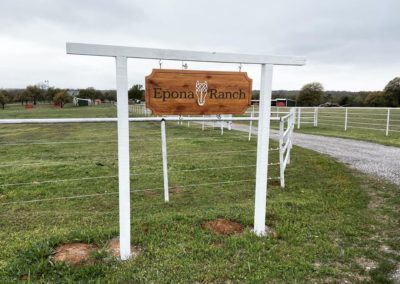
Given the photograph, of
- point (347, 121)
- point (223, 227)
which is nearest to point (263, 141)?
point (223, 227)

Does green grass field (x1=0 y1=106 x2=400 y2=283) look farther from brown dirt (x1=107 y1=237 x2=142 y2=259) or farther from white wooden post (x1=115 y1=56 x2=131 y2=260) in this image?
white wooden post (x1=115 y1=56 x2=131 y2=260)

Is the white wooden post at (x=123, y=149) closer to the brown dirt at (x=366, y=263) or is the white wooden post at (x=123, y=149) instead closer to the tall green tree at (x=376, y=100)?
the brown dirt at (x=366, y=263)

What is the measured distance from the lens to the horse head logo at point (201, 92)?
3.01m

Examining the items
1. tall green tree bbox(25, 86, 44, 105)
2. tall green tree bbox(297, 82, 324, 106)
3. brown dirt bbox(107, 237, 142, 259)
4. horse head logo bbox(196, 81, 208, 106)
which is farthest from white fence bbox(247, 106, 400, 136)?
tall green tree bbox(25, 86, 44, 105)

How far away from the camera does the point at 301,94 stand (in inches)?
2766

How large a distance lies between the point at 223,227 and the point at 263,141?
38.3 inches

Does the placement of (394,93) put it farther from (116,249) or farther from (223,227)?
(116,249)

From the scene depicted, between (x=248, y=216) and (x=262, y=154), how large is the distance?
2.78ft

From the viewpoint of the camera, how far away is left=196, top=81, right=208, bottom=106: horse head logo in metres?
3.01

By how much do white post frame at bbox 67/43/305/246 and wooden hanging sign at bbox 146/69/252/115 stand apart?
0.14 meters

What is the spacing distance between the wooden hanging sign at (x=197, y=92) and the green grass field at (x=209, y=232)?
1.21 meters

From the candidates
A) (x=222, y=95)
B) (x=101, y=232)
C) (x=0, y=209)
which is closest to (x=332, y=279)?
(x=222, y=95)

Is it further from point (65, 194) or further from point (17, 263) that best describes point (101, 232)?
point (65, 194)

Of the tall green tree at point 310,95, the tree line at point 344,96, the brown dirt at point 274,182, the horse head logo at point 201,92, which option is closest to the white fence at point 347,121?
the brown dirt at point 274,182
